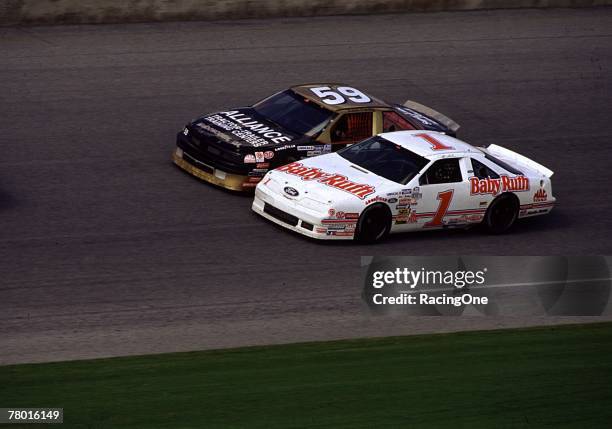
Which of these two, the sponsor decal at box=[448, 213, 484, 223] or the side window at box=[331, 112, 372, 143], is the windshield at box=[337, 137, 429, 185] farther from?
the sponsor decal at box=[448, 213, 484, 223]

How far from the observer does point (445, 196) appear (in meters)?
14.5

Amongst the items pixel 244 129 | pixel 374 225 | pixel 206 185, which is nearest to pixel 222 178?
pixel 206 185

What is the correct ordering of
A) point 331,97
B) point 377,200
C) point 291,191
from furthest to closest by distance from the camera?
1. point 331,97
2. point 291,191
3. point 377,200

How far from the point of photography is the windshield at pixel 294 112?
620 inches

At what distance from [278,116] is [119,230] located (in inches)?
137

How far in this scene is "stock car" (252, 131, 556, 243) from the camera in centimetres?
1377

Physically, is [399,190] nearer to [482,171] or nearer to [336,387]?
[482,171]

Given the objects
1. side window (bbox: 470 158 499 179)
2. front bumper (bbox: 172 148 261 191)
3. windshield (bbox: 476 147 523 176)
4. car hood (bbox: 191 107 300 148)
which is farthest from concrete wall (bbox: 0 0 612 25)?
side window (bbox: 470 158 499 179)

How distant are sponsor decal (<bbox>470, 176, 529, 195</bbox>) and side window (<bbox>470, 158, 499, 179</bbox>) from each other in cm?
5

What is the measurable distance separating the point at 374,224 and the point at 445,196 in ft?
3.64

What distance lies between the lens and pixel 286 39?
22000 millimetres

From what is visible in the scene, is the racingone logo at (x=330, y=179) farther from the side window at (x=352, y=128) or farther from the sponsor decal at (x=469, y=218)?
the sponsor decal at (x=469, y=218)

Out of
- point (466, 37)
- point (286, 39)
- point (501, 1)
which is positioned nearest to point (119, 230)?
point (286, 39)

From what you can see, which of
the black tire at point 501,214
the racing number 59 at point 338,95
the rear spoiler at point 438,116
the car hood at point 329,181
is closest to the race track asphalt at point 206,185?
the black tire at point 501,214
